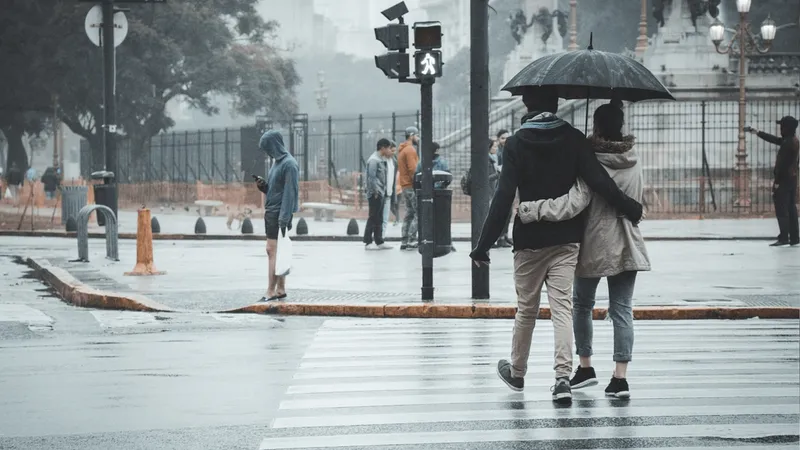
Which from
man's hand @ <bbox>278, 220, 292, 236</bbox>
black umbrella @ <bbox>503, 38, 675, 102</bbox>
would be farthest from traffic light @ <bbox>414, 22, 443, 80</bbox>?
black umbrella @ <bbox>503, 38, 675, 102</bbox>

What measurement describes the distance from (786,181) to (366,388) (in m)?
15.1

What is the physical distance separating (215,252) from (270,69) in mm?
41173

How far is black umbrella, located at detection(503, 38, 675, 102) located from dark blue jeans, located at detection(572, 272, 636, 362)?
121cm

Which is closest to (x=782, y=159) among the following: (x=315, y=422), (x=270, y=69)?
(x=315, y=422)

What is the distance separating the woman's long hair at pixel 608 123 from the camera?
29.4ft

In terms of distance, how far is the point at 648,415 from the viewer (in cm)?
834

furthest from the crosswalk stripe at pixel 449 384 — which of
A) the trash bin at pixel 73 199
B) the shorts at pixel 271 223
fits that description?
the trash bin at pixel 73 199

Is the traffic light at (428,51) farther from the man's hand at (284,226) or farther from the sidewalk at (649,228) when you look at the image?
the sidewalk at (649,228)

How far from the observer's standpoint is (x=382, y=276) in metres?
18.5

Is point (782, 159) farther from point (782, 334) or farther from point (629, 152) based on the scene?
point (629, 152)

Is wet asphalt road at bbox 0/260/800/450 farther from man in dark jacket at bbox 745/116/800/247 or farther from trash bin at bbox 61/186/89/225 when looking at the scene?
trash bin at bbox 61/186/89/225

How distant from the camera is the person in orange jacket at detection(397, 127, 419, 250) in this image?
78.6 ft

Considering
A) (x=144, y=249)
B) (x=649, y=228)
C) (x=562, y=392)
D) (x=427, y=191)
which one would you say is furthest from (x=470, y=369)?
(x=649, y=228)

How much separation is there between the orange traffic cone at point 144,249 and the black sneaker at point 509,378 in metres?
10.1
